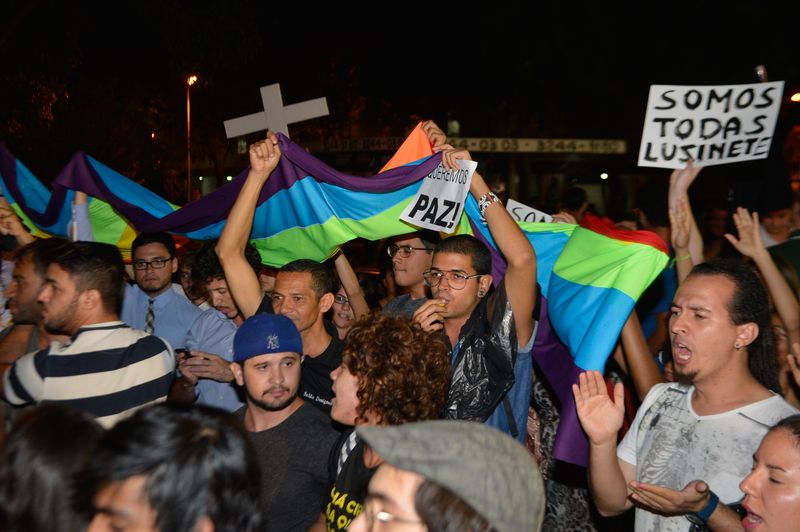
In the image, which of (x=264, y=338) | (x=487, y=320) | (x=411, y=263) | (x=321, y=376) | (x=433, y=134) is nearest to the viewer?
(x=264, y=338)

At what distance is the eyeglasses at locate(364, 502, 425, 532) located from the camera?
6.50ft

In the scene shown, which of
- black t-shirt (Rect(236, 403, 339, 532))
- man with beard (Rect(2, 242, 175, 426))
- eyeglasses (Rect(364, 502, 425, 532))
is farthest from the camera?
man with beard (Rect(2, 242, 175, 426))

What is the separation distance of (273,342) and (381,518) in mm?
2066

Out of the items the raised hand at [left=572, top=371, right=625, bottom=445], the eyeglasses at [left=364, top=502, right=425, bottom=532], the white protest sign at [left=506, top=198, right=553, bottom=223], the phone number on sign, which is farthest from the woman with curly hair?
the phone number on sign

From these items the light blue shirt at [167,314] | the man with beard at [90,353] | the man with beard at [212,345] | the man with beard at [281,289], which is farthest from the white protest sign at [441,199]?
the light blue shirt at [167,314]

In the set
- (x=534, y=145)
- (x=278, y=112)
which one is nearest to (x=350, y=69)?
(x=534, y=145)

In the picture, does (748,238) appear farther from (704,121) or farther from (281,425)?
(281,425)

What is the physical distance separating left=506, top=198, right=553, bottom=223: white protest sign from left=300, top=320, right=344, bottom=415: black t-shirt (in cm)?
198

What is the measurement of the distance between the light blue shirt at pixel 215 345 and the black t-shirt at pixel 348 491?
189 centimetres

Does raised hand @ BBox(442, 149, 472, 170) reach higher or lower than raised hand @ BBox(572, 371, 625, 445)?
higher

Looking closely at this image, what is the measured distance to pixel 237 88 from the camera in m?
28.5

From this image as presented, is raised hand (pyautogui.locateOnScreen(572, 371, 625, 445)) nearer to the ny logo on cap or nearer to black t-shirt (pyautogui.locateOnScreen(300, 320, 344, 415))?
the ny logo on cap

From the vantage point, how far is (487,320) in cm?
438

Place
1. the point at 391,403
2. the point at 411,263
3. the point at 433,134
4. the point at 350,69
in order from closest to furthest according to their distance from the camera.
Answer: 1. the point at 391,403
2. the point at 433,134
3. the point at 411,263
4. the point at 350,69
